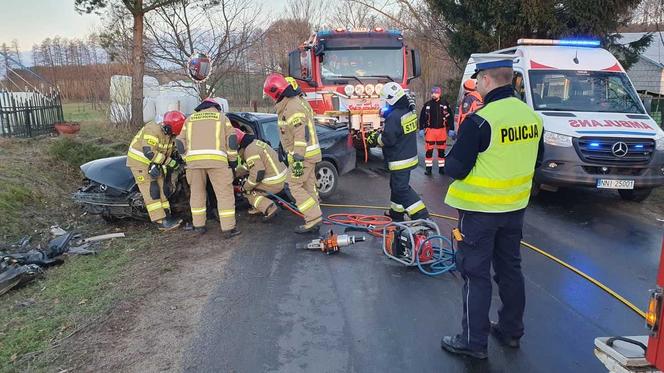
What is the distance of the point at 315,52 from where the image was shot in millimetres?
10938

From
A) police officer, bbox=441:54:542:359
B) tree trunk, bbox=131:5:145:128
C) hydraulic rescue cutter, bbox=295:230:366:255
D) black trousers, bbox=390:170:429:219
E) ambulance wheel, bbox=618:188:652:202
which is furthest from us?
tree trunk, bbox=131:5:145:128

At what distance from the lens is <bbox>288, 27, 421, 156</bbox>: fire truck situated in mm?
10617

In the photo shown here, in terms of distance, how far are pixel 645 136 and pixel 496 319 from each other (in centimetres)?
483

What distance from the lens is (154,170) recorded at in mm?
6246

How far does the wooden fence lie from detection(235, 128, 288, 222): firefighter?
9.09 meters

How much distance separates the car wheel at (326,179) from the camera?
8.27 metres

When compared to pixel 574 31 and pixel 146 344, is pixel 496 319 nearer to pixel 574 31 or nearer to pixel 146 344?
pixel 146 344

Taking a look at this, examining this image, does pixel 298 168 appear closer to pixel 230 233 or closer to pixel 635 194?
pixel 230 233

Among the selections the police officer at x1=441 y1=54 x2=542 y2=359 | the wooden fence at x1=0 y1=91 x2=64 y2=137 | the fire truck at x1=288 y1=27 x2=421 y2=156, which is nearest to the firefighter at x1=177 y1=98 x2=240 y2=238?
the police officer at x1=441 y1=54 x2=542 y2=359

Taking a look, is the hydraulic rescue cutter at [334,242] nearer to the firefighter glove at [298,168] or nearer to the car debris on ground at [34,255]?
the firefighter glove at [298,168]

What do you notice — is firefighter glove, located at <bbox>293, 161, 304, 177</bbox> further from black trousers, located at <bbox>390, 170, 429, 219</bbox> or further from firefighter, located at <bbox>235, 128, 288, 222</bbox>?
black trousers, located at <bbox>390, 170, 429, 219</bbox>

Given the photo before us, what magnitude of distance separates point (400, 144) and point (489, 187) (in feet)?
9.76

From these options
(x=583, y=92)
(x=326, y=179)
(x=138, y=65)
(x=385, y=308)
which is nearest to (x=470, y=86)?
(x=583, y=92)

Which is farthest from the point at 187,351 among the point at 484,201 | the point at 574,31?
the point at 574,31
